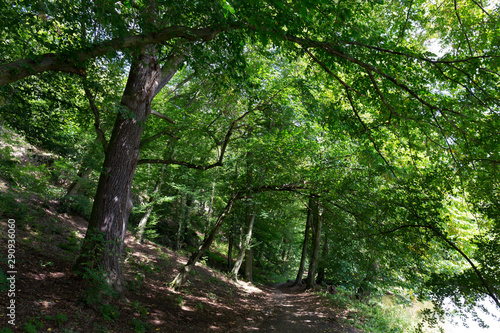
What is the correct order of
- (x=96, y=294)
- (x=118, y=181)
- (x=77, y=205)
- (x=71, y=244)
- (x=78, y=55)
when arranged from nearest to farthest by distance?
(x=78, y=55)
(x=96, y=294)
(x=118, y=181)
(x=71, y=244)
(x=77, y=205)

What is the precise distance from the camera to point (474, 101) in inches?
166

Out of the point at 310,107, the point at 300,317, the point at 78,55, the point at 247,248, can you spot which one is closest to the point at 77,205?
the point at 247,248

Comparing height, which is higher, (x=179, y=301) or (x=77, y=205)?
(x=77, y=205)

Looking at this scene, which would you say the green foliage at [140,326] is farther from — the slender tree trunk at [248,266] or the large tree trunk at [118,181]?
the slender tree trunk at [248,266]

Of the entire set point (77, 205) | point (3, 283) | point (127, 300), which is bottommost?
point (127, 300)

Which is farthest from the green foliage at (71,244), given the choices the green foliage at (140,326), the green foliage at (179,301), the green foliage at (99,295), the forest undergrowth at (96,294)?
the green foliage at (140,326)

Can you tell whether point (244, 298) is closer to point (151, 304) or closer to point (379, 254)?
point (151, 304)

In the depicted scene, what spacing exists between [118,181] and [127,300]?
2.76 m

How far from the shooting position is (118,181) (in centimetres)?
596

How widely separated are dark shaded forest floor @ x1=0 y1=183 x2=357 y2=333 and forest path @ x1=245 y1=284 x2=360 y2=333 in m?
0.03

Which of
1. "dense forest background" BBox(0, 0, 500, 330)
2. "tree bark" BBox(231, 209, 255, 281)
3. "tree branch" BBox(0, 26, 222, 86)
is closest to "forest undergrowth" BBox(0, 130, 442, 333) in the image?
"dense forest background" BBox(0, 0, 500, 330)

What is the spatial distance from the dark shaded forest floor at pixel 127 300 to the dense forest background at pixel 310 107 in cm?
52

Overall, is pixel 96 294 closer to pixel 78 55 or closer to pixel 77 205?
pixel 78 55

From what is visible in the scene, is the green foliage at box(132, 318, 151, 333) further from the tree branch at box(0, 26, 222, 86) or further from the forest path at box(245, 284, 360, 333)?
the tree branch at box(0, 26, 222, 86)
